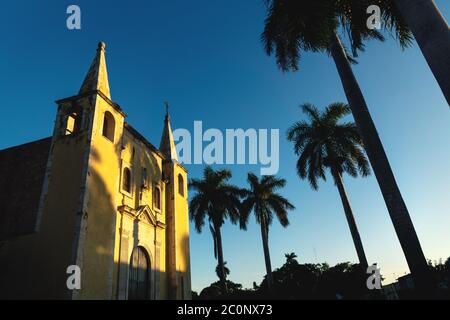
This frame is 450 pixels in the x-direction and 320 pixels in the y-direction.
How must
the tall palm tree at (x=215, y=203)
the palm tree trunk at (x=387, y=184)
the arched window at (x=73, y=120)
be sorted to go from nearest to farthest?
the palm tree trunk at (x=387, y=184) → the arched window at (x=73, y=120) → the tall palm tree at (x=215, y=203)

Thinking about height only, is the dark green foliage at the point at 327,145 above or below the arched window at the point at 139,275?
Answer: above

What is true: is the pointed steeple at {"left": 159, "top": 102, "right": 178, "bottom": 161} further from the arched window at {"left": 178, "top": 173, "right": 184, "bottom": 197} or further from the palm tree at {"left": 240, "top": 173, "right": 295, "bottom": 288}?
the palm tree at {"left": 240, "top": 173, "right": 295, "bottom": 288}

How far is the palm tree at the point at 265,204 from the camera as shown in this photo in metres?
29.4

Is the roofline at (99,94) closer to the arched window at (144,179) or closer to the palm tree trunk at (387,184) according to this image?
the arched window at (144,179)

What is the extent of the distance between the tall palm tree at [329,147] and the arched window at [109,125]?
11.6 m

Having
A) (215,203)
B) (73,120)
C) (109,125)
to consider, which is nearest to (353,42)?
(109,125)

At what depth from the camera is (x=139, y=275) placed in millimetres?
16328

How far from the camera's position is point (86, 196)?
13062mm

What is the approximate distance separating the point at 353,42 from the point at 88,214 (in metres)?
12.6

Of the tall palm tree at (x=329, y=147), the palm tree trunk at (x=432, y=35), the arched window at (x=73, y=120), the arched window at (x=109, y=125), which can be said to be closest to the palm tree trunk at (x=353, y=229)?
the tall palm tree at (x=329, y=147)

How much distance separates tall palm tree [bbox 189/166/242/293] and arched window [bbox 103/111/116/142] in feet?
43.4

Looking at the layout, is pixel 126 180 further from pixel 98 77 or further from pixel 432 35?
pixel 432 35

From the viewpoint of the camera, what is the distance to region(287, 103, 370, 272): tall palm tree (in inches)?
790

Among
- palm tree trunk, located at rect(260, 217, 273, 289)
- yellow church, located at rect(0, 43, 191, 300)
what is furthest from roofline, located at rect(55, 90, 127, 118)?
palm tree trunk, located at rect(260, 217, 273, 289)
